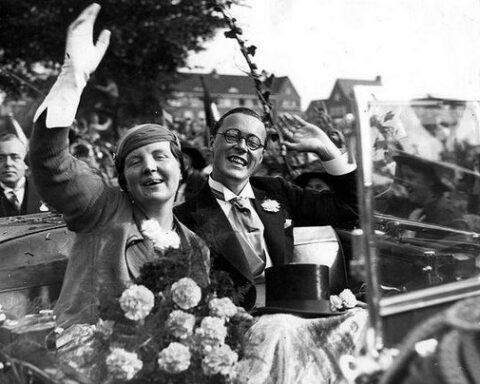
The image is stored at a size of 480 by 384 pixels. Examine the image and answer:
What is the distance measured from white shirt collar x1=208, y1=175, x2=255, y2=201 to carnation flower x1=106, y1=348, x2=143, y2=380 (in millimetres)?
1257

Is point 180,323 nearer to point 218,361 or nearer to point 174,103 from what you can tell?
point 218,361

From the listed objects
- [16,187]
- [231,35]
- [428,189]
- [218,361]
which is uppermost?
[231,35]

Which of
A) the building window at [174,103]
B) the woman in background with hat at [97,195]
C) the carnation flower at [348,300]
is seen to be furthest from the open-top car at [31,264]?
the building window at [174,103]

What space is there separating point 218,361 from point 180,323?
18 centimetres

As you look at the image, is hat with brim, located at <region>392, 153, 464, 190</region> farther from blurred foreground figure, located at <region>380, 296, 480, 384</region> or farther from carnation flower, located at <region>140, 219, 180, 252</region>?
carnation flower, located at <region>140, 219, 180, 252</region>

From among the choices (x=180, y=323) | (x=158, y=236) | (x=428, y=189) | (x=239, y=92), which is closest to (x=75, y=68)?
(x=158, y=236)

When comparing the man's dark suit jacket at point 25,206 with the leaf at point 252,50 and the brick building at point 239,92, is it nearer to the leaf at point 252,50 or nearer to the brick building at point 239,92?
the brick building at point 239,92

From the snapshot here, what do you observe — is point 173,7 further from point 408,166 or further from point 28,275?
point 408,166

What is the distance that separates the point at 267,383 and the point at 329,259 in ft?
3.88

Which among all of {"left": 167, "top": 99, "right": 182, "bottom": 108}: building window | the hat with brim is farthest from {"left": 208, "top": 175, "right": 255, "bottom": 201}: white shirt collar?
{"left": 167, "top": 99, "right": 182, "bottom": 108}: building window

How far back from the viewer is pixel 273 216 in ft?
10.7

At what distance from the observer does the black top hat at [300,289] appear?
2.67 m

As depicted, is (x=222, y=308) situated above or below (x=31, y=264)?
below

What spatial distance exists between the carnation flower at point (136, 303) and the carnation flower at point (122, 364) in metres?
0.13
